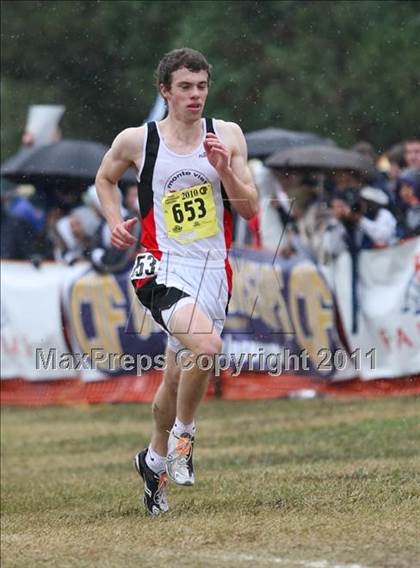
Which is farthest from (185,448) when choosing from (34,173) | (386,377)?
(34,173)

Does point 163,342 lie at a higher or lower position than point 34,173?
lower

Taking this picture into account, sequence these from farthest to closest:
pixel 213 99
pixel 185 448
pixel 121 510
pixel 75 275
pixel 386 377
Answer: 1. pixel 213 99
2. pixel 75 275
3. pixel 386 377
4. pixel 121 510
5. pixel 185 448

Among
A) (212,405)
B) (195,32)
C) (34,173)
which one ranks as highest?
(195,32)

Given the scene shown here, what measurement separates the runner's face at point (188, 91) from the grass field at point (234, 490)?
193 centimetres

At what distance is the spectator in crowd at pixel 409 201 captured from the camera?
12.6 meters

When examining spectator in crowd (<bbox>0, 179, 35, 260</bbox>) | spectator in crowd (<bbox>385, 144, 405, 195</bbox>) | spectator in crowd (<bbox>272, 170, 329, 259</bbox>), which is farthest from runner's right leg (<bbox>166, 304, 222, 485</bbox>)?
spectator in crowd (<bbox>0, 179, 35, 260</bbox>)

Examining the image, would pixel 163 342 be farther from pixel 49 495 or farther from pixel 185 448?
pixel 185 448

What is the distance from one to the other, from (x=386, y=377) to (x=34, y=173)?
4663 millimetres

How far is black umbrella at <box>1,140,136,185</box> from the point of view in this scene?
1496cm

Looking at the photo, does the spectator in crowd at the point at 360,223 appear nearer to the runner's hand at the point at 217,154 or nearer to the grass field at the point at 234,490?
the grass field at the point at 234,490

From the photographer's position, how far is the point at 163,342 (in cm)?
1384

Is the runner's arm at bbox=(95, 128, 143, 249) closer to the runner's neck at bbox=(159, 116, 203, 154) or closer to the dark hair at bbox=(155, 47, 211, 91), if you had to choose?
the runner's neck at bbox=(159, 116, 203, 154)

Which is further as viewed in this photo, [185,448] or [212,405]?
[212,405]

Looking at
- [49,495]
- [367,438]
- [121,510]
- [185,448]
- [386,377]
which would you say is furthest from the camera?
[386,377]
